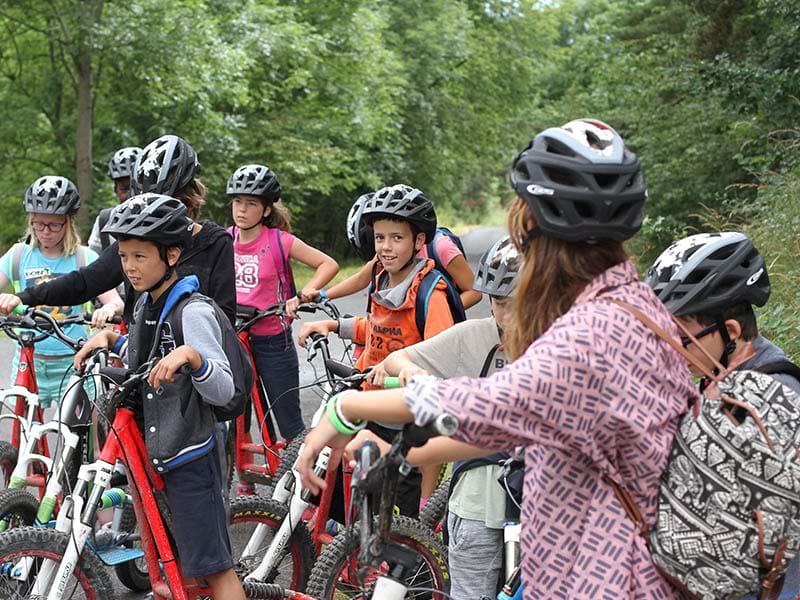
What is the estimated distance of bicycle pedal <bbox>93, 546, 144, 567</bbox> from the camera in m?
4.69

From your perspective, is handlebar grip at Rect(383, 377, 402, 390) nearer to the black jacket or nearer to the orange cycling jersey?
the orange cycling jersey

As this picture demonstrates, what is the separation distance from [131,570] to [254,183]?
2764mm

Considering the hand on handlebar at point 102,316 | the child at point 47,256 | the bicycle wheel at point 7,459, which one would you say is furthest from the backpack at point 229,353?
the bicycle wheel at point 7,459

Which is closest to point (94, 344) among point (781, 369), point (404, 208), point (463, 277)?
point (404, 208)

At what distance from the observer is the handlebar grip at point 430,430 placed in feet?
7.04

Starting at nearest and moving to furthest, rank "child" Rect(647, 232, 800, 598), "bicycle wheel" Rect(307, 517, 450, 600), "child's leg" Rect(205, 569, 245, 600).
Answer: "child" Rect(647, 232, 800, 598) < "child's leg" Rect(205, 569, 245, 600) < "bicycle wheel" Rect(307, 517, 450, 600)

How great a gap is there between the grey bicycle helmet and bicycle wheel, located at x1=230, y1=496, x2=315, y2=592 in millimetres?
1577

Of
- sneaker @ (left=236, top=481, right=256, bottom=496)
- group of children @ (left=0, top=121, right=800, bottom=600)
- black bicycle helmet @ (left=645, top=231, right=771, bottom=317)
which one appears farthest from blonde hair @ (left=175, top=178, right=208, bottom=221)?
black bicycle helmet @ (left=645, top=231, right=771, bottom=317)

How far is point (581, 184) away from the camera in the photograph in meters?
2.38

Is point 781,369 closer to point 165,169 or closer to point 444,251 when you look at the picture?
point 444,251

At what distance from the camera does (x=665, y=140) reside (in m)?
20.9

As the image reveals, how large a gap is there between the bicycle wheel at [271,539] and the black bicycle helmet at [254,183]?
270 cm

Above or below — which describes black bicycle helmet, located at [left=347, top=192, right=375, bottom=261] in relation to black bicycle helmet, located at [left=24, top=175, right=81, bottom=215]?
below

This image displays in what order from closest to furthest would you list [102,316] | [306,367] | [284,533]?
1. [284,533]
2. [102,316]
3. [306,367]
